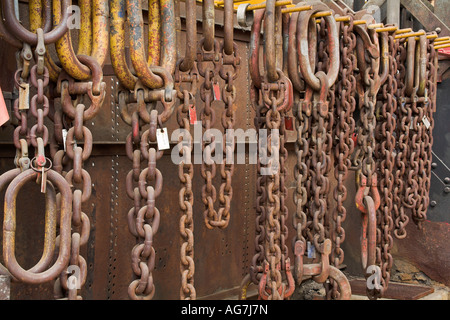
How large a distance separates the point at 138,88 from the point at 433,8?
12.6 feet

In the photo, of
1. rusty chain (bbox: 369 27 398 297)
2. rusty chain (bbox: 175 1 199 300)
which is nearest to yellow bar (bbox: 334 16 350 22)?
rusty chain (bbox: 369 27 398 297)

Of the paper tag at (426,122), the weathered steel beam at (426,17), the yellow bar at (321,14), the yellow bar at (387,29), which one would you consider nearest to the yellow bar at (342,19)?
the yellow bar at (321,14)

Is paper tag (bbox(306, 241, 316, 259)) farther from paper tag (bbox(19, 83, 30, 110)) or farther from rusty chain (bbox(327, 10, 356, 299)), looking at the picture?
paper tag (bbox(19, 83, 30, 110))

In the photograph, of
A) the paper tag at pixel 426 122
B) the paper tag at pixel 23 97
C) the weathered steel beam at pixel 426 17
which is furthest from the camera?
the weathered steel beam at pixel 426 17

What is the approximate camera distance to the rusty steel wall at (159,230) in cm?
305

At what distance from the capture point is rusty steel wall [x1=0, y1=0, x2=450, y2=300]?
305 centimetres

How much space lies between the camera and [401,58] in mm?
4082

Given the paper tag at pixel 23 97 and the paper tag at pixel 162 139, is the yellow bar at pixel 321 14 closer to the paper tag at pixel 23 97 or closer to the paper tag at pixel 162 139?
the paper tag at pixel 162 139

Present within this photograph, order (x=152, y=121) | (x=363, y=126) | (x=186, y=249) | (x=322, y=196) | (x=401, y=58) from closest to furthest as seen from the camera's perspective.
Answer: (x=152, y=121) < (x=186, y=249) < (x=322, y=196) < (x=363, y=126) < (x=401, y=58)

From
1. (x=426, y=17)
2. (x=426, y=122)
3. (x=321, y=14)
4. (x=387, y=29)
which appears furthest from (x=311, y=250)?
(x=426, y=17)

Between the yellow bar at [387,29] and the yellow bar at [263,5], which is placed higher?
the yellow bar at [387,29]

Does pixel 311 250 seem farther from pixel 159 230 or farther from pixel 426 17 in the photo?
pixel 426 17

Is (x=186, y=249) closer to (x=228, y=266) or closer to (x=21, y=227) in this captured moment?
(x=21, y=227)

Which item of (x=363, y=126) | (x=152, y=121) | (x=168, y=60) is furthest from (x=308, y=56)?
(x=152, y=121)
